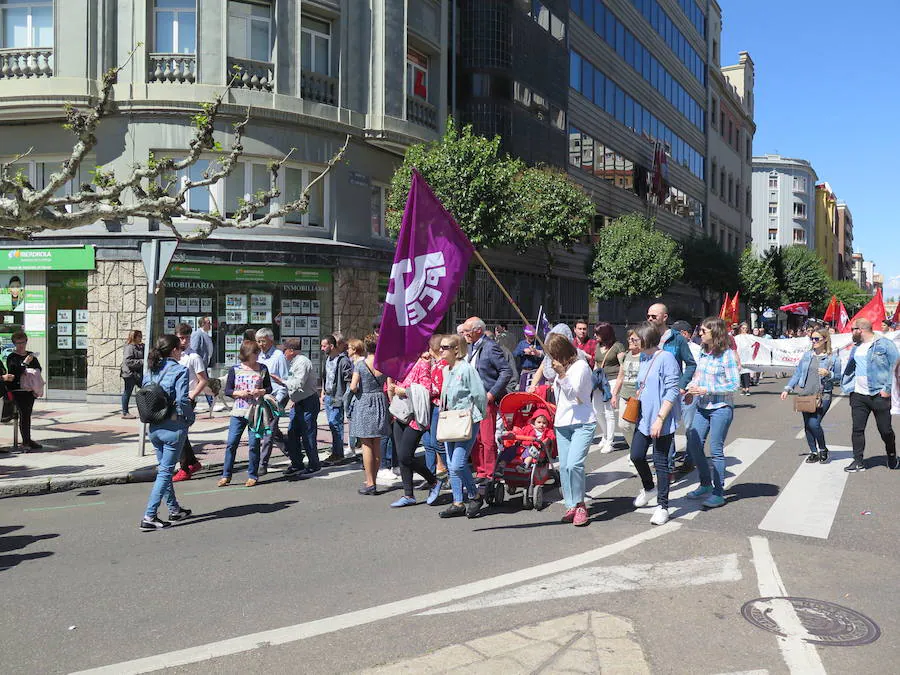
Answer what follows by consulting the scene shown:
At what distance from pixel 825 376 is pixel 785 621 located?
6451 millimetres

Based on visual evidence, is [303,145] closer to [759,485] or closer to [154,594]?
[759,485]

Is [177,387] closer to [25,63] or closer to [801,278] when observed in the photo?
[25,63]

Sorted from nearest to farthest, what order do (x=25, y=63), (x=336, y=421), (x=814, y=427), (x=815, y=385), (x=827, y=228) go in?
(x=815, y=385), (x=814, y=427), (x=336, y=421), (x=25, y=63), (x=827, y=228)

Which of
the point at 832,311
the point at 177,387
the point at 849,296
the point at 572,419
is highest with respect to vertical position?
Answer: the point at 849,296

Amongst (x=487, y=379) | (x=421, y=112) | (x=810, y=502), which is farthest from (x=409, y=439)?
(x=421, y=112)

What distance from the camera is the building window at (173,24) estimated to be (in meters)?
17.2

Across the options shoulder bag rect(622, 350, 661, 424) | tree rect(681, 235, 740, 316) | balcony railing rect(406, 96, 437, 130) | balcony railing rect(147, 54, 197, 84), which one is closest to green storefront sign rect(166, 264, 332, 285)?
balcony railing rect(147, 54, 197, 84)

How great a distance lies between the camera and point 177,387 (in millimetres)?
6945

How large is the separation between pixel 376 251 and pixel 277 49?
518 cm

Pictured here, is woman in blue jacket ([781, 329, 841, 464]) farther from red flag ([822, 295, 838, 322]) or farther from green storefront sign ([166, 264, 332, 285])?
red flag ([822, 295, 838, 322])

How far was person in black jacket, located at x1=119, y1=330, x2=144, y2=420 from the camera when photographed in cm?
1394

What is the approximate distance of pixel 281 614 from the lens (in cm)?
460

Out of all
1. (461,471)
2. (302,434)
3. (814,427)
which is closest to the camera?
(461,471)

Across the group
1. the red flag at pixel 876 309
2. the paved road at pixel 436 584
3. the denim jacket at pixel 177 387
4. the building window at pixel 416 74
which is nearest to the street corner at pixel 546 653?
the paved road at pixel 436 584
